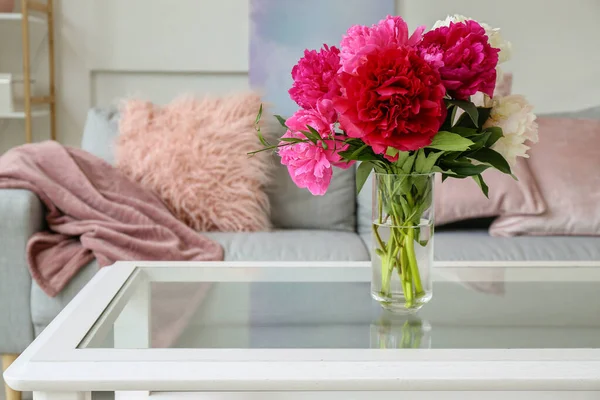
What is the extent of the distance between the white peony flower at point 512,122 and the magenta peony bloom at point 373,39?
0.15 m

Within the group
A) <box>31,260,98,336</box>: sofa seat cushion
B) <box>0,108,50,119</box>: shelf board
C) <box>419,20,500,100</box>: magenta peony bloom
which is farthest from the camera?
<box>0,108,50,119</box>: shelf board

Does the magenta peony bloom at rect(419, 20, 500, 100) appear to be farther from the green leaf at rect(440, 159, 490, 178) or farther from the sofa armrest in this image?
the sofa armrest

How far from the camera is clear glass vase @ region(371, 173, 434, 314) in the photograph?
1.00m

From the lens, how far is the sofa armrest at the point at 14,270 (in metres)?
1.83

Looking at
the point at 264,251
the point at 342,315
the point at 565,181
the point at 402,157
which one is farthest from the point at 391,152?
the point at 565,181

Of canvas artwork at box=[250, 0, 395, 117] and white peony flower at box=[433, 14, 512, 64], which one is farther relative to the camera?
canvas artwork at box=[250, 0, 395, 117]

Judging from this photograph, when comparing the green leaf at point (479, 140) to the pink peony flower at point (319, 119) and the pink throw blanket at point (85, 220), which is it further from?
the pink throw blanket at point (85, 220)

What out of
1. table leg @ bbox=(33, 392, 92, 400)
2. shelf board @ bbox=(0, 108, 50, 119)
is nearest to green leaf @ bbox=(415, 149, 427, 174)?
table leg @ bbox=(33, 392, 92, 400)

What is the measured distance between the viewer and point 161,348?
0.86m

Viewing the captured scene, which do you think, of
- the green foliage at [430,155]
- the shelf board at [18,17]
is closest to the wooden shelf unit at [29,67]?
the shelf board at [18,17]

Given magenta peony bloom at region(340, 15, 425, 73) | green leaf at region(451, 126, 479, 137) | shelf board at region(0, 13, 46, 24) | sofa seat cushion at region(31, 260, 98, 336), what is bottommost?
sofa seat cushion at region(31, 260, 98, 336)

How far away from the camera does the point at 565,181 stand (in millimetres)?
2164

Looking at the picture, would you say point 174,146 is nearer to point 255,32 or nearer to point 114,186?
point 114,186

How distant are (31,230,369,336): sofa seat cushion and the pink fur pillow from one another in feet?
0.27
